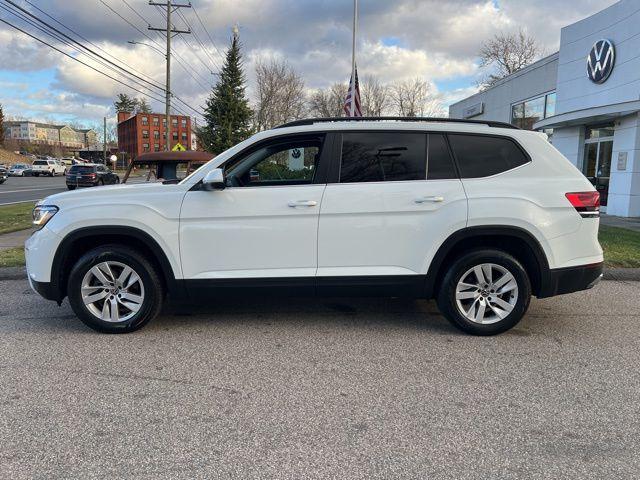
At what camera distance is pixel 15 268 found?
7156 millimetres

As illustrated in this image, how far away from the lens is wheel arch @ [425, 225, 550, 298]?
4523 mm

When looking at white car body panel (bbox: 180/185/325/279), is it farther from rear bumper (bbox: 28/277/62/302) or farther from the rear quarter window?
the rear quarter window

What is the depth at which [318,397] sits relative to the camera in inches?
136

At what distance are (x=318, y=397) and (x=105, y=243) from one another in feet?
8.47

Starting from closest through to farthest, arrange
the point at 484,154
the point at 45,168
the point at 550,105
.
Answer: the point at 484,154
the point at 550,105
the point at 45,168

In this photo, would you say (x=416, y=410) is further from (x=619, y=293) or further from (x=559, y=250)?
(x=619, y=293)

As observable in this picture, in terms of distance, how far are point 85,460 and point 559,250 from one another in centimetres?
407

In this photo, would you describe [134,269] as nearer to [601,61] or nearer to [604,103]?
[604,103]

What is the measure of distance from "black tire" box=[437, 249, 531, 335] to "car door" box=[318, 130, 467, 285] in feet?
0.92

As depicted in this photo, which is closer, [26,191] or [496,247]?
[496,247]

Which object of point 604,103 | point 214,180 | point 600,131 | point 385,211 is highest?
point 604,103

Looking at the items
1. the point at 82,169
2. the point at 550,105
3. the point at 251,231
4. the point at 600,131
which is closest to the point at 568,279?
the point at 251,231

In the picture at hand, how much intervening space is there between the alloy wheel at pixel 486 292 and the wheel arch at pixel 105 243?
8.59 feet

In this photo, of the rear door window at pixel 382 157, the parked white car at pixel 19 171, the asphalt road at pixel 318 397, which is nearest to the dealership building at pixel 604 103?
the asphalt road at pixel 318 397
